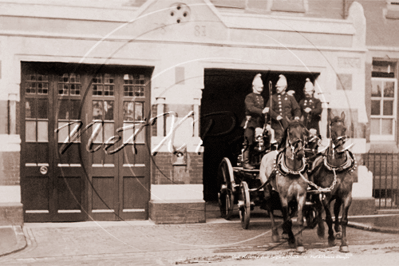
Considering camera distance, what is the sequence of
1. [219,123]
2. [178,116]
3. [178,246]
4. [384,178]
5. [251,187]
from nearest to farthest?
[178,246]
[251,187]
[178,116]
[384,178]
[219,123]

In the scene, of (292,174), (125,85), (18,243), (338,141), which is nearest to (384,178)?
(338,141)

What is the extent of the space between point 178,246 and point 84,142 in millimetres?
3428

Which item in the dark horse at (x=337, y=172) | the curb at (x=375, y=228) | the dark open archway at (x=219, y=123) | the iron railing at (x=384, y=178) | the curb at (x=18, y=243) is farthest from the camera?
the dark open archway at (x=219, y=123)

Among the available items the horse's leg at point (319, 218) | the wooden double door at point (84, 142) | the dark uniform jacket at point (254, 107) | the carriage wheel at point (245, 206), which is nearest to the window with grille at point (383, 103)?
the dark uniform jacket at point (254, 107)

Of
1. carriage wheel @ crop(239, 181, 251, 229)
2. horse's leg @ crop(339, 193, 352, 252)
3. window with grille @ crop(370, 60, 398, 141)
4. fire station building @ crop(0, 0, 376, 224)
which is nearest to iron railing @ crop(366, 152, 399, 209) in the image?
window with grille @ crop(370, 60, 398, 141)

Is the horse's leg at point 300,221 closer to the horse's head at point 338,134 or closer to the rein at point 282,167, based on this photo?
the rein at point 282,167

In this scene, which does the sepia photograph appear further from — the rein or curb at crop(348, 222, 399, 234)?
the rein

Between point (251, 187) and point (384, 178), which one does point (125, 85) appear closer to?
point (251, 187)

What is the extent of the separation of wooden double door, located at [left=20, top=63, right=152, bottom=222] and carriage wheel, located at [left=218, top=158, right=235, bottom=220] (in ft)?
5.28

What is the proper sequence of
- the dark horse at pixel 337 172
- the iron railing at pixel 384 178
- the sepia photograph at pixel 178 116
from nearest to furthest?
the dark horse at pixel 337 172, the sepia photograph at pixel 178 116, the iron railing at pixel 384 178

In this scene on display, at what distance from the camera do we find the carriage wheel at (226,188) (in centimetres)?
1048

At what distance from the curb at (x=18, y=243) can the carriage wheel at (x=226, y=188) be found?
399 cm

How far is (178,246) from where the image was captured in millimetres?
8445

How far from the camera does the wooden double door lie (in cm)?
1041
